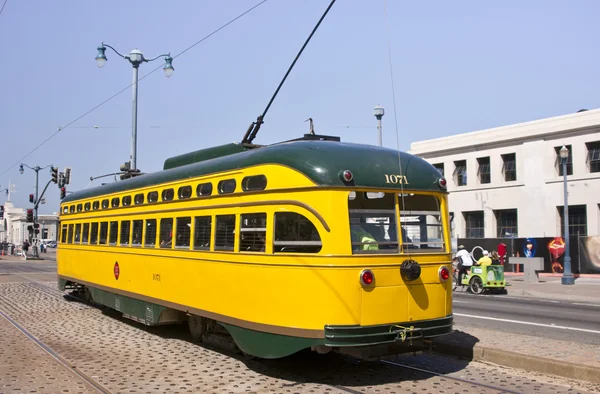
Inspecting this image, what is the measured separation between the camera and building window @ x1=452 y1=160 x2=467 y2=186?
4291cm

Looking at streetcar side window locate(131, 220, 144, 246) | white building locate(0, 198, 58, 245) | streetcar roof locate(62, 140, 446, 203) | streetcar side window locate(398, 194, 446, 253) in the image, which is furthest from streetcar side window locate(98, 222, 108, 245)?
white building locate(0, 198, 58, 245)

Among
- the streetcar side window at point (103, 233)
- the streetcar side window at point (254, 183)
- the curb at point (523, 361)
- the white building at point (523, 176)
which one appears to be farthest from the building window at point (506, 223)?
the streetcar side window at point (254, 183)

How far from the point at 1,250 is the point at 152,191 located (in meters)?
64.2

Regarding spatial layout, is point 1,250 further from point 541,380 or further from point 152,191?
point 541,380

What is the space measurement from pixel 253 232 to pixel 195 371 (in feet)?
6.51

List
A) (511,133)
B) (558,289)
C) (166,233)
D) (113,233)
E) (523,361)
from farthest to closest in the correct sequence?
(511,133) < (558,289) < (113,233) < (166,233) < (523,361)

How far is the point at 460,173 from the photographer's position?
142ft

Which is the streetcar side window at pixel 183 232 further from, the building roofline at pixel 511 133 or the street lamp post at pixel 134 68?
the building roofline at pixel 511 133

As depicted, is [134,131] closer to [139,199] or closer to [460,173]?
[139,199]

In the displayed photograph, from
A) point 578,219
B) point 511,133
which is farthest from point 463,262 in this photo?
point 511,133

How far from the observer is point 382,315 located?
7.28 m

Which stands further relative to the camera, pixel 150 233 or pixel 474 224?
pixel 474 224

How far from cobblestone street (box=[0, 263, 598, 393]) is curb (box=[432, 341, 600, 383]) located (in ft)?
0.52

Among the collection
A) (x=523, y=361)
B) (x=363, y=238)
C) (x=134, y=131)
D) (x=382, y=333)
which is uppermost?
(x=134, y=131)
